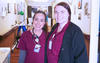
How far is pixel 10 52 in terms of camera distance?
1.19 metres

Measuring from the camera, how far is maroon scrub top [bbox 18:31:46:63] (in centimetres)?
101

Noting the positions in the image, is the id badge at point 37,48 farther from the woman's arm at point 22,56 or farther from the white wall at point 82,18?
the white wall at point 82,18

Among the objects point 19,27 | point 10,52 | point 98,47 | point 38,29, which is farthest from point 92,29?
point 10,52

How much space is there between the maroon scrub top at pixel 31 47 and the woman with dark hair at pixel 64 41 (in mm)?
33

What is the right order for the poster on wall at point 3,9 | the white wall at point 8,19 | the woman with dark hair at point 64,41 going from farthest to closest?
the poster on wall at point 3,9, the white wall at point 8,19, the woman with dark hair at point 64,41

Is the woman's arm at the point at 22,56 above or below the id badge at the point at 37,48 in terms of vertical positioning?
below

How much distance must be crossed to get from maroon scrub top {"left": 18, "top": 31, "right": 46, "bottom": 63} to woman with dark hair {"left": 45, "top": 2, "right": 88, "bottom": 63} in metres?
0.03

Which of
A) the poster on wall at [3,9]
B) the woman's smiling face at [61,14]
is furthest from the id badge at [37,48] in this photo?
the poster on wall at [3,9]

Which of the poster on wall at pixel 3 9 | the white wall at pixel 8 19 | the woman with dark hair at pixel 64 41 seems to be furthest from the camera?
the poster on wall at pixel 3 9

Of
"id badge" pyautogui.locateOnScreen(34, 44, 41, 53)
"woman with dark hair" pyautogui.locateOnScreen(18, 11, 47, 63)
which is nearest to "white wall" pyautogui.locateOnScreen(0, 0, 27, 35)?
"woman with dark hair" pyautogui.locateOnScreen(18, 11, 47, 63)

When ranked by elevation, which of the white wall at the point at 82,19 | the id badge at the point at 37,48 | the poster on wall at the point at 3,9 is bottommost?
the id badge at the point at 37,48

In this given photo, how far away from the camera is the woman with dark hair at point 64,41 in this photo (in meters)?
0.99

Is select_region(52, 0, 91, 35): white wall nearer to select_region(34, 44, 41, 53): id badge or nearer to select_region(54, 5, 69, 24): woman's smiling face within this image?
select_region(54, 5, 69, 24): woman's smiling face

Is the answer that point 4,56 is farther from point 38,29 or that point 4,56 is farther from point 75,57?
point 75,57
